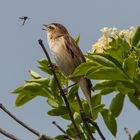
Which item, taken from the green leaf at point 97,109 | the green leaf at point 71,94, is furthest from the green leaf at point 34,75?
the green leaf at point 97,109

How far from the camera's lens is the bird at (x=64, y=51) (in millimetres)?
5138

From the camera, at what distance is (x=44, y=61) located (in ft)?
13.6

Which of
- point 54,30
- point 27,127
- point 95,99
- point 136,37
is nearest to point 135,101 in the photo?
point 95,99

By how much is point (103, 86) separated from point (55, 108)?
505 mm

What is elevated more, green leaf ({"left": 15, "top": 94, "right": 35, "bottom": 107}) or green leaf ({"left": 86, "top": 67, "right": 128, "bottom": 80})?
green leaf ({"left": 86, "top": 67, "right": 128, "bottom": 80})

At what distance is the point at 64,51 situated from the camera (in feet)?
19.6

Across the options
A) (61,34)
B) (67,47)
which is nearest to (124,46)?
(67,47)

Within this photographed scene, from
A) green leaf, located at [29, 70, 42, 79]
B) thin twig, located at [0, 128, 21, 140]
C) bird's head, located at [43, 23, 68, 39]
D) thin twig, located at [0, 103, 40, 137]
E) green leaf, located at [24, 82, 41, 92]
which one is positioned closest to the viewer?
thin twig, located at [0, 128, 21, 140]

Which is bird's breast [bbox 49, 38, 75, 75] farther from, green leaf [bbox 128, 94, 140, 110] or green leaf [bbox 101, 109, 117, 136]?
green leaf [bbox 128, 94, 140, 110]

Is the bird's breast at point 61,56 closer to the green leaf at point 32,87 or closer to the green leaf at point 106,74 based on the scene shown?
the green leaf at point 32,87

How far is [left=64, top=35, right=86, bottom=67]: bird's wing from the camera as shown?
5520 mm

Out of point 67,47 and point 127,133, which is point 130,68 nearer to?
point 127,133

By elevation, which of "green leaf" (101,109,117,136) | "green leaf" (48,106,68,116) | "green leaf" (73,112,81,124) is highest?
"green leaf" (48,106,68,116)

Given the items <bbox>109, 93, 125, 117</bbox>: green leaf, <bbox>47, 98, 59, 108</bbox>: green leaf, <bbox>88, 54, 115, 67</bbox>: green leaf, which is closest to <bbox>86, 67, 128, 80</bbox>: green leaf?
<bbox>88, 54, 115, 67</bbox>: green leaf
